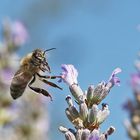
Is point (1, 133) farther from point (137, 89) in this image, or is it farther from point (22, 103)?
point (137, 89)

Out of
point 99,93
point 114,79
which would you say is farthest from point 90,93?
point 114,79

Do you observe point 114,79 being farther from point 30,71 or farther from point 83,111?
point 30,71

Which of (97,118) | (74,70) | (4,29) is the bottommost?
(97,118)

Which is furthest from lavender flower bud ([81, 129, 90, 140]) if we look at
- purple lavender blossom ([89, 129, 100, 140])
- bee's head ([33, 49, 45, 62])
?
bee's head ([33, 49, 45, 62])

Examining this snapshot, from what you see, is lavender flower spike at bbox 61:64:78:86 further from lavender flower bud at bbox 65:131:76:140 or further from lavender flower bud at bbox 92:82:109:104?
lavender flower bud at bbox 65:131:76:140

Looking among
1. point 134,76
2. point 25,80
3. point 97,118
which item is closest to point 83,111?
point 97,118

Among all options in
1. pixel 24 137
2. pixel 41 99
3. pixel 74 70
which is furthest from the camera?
pixel 41 99

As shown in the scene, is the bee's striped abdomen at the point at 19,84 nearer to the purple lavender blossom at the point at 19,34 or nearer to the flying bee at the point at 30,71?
the flying bee at the point at 30,71
